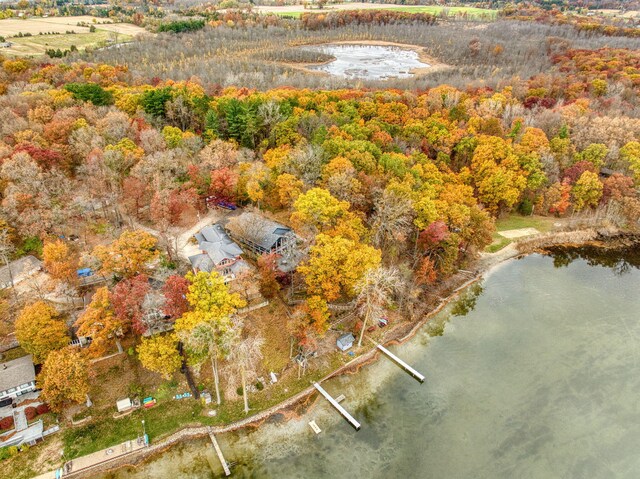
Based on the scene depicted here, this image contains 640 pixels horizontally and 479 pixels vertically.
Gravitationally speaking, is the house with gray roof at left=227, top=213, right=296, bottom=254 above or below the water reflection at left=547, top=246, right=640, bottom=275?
above

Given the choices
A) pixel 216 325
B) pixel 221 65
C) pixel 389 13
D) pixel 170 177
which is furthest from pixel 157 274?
pixel 389 13

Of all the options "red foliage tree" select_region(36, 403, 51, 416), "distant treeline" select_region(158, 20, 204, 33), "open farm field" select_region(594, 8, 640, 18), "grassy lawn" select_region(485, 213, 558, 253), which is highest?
"open farm field" select_region(594, 8, 640, 18)

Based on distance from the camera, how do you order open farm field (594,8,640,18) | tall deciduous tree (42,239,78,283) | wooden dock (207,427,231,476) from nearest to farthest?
wooden dock (207,427,231,476) → tall deciduous tree (42,239,78,283) → open farm field (594,8,640,18)

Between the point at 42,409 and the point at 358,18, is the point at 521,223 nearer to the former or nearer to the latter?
the point at 42,409

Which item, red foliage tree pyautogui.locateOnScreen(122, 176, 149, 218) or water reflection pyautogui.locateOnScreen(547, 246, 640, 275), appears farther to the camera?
water reflection pyautogui.locateOnScreen(547, 246, 640, 275)

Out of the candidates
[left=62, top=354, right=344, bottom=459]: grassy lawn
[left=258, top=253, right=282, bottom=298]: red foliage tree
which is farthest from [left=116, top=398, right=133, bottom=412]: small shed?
[left=258, top=253, right=282, bottom=298]: red foliage tree

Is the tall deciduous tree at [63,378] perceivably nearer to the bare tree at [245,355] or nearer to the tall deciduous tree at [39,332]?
the tall deciduous tree at [39,332]

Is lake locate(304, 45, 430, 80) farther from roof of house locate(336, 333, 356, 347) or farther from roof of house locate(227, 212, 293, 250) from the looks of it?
roof of house locate(336, 333, 356, 347)
